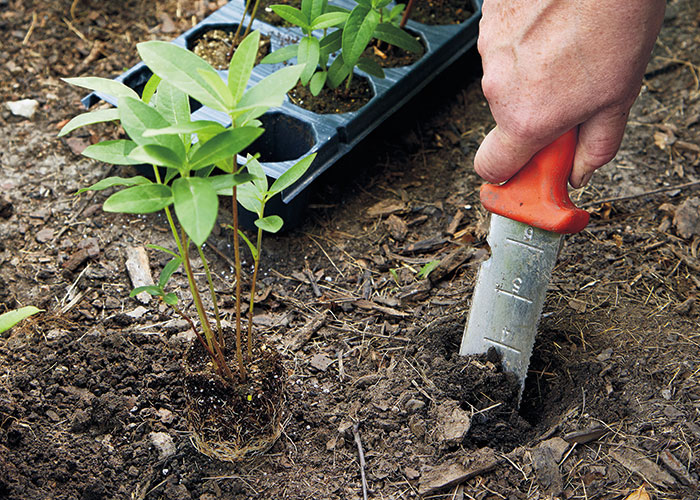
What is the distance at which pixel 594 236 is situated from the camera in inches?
80.2

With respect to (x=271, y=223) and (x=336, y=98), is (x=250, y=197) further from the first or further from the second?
(x=336, y=98)

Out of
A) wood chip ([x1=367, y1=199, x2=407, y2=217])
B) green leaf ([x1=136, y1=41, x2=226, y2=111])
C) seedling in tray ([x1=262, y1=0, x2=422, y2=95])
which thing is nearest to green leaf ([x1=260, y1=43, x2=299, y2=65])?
seedling in tray ([x1=262, y1=0, x2=422, y2=95])

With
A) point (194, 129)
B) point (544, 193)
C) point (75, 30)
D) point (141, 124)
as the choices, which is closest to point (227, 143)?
point (194, 129)

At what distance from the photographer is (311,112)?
220 centimetres

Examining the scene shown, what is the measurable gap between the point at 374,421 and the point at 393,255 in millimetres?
642

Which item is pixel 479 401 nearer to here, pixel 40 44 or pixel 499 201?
pixel 499 201

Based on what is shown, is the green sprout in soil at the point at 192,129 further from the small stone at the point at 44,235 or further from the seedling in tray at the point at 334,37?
the small stone at the point at 44,235

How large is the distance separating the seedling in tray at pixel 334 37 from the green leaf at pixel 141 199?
2.77 feet

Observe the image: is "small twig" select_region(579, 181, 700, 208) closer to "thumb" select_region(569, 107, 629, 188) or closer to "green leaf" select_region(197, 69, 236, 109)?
"thumb" select_region(569, 107, 629, 188)

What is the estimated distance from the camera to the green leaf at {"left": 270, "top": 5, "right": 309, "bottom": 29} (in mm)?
1891

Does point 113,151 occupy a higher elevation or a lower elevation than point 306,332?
higher

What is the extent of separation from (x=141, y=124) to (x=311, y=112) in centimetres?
112

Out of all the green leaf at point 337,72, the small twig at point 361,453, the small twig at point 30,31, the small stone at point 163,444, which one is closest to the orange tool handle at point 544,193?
the small twig at point 361,453

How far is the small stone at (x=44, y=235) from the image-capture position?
2043 millimetres
